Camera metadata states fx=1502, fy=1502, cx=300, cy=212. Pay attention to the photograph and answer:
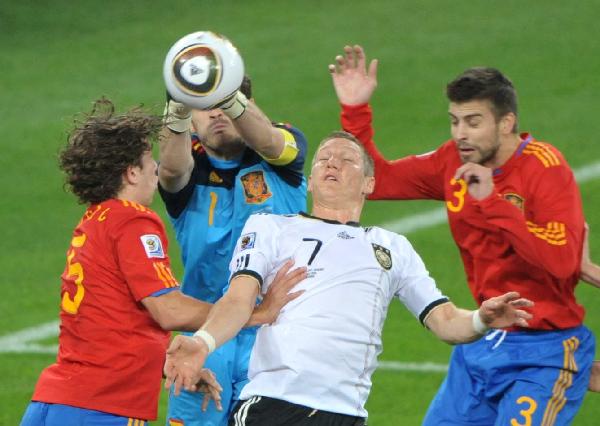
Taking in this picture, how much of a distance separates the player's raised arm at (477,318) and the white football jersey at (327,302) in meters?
0.07

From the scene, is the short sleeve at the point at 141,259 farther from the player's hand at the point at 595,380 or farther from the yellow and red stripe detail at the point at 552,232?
the player's hand at the point at 595,380

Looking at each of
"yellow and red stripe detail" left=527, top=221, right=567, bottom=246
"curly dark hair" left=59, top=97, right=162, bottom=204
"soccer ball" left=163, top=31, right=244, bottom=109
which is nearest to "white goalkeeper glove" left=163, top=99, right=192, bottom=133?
"soccer ball" left=163, top=31, right=244, bottom=109

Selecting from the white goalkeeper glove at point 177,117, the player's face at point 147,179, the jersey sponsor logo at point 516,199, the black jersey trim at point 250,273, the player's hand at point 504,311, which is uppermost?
the white goalkeeper glove at point 177,117

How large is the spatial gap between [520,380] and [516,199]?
0.92 meters

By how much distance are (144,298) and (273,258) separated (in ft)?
2.07

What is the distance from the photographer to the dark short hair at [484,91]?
7.81m

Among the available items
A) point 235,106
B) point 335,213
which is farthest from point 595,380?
point 235,106

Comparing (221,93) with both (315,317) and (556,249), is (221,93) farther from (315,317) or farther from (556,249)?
(556,249)

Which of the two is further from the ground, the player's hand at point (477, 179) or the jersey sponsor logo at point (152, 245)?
the player's hand at point (477, 179)

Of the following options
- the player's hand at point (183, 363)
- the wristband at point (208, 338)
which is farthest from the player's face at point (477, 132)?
the player's hand at point (183, 363)

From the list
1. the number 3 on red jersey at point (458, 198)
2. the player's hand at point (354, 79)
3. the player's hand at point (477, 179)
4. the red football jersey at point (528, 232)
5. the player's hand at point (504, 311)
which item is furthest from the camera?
the player's hand at point (354, 79)

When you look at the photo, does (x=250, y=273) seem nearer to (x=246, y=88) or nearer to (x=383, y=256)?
(x=383, y=256)

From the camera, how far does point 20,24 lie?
17.9 metres

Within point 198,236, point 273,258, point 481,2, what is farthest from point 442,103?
point 273,258
